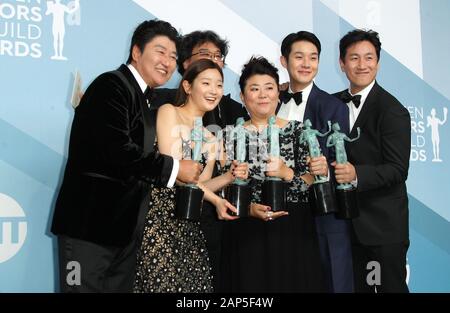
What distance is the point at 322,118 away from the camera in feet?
7.47

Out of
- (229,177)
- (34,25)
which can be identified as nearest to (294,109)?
(229,177)

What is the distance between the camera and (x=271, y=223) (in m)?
2.10

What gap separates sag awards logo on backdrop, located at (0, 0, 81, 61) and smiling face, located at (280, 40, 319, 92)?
1.03 metres

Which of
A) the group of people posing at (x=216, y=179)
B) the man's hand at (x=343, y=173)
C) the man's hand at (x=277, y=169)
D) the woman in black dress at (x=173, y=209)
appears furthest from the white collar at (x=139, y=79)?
the man's hand at (x=343, y=173)

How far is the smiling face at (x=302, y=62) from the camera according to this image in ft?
7.73

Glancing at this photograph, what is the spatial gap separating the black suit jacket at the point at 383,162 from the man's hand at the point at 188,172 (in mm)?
781

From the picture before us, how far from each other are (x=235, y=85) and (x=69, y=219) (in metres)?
1.31

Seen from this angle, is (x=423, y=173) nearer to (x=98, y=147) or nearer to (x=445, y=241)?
(x=445, y=241)

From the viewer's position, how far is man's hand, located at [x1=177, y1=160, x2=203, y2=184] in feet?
6.23

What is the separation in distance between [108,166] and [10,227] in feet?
2.74

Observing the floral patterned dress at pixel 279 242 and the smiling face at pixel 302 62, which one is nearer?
the floral patterned dress at pixel 279 242

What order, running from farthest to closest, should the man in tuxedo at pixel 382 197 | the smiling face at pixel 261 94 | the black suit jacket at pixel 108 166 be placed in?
the man in tuxedo at pixel 382 197 → the smiling face at pixel 261 94 → the black suit jacket at pixel 108 166

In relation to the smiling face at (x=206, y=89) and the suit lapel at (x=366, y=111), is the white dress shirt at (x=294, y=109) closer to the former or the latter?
the suit lapel at (x=366, y=111)

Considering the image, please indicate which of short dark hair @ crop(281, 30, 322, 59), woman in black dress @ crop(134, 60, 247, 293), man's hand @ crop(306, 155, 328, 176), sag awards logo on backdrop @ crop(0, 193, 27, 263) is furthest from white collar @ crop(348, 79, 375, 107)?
sag awards logo on backdrop @ crop(0, 193, 27, 263)
